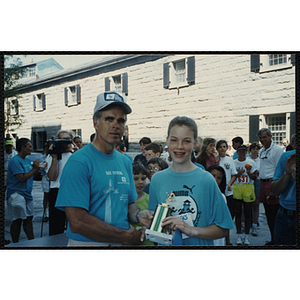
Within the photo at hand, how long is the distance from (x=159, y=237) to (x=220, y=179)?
104cm

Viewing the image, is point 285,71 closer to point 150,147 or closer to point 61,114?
point 150,147

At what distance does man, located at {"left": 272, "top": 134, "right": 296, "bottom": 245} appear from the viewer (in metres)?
4.04

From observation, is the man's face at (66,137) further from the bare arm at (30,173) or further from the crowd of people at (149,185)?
the bare arm at (30,173)

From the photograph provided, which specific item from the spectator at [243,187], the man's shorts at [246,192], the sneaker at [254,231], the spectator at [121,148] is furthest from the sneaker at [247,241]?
the spectator at [121,148]

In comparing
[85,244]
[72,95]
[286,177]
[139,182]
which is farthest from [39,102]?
[286,177]

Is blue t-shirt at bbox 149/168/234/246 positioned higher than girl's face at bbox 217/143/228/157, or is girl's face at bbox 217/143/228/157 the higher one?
girl's face at bbox 217/143/228/157

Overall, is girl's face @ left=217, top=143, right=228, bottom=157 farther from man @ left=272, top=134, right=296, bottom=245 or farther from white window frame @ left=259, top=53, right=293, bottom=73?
white window frame @ left=259, top=53, right=293, bottom=73

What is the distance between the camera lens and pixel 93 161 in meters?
3.63

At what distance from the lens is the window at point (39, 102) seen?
4.25 m

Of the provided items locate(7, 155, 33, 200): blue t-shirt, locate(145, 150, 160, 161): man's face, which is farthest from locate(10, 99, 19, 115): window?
locate(145, 150, 160, 161): man's face

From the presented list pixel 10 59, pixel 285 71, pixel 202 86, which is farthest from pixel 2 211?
pixel 285 71

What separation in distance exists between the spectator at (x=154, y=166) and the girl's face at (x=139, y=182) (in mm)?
51

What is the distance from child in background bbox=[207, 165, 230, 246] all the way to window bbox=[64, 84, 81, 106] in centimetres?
197

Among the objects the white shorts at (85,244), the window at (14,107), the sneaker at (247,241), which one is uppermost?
the window at (14,107)
